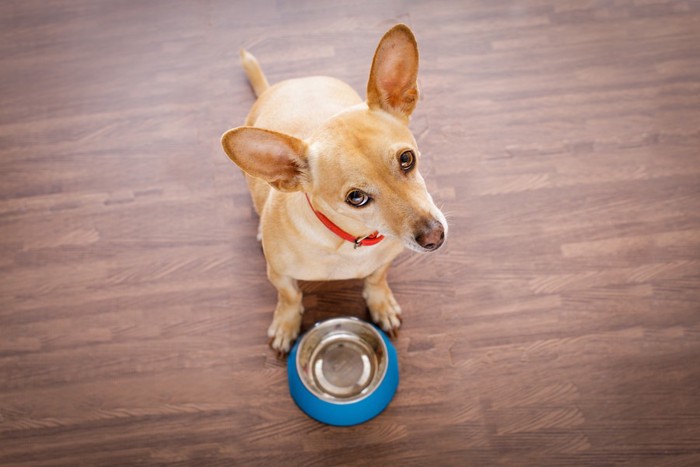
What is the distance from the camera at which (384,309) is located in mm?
2707

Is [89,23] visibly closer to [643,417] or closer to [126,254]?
[126,254]

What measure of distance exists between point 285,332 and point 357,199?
1.12 meters

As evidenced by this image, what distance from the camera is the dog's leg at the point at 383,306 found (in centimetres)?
268

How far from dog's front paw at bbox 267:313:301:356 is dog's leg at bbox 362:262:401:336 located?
36cm

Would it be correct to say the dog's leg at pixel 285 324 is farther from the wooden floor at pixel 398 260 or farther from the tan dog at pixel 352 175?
the tan dog at pixel 352 175

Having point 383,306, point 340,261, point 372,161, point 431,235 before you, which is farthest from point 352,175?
point 383,306

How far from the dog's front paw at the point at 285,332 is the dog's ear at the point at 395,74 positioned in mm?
1214

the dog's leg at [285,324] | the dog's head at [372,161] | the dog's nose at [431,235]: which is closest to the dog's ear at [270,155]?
the dog's head at [372,161]

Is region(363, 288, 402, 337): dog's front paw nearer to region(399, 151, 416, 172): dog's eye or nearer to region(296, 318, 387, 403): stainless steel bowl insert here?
region(296, 318, 387, 403): stainless steel bowl insert

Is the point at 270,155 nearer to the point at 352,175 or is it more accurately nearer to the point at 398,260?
the point at 352,175

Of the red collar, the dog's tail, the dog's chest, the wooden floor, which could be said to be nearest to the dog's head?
the red collar

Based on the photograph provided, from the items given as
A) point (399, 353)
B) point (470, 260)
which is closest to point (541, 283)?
point (470, 260)

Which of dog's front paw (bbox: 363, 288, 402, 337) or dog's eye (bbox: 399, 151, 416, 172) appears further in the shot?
dog's front paw (bbox: 363, 288, 402, 337)

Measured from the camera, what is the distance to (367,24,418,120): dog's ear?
1.69m
